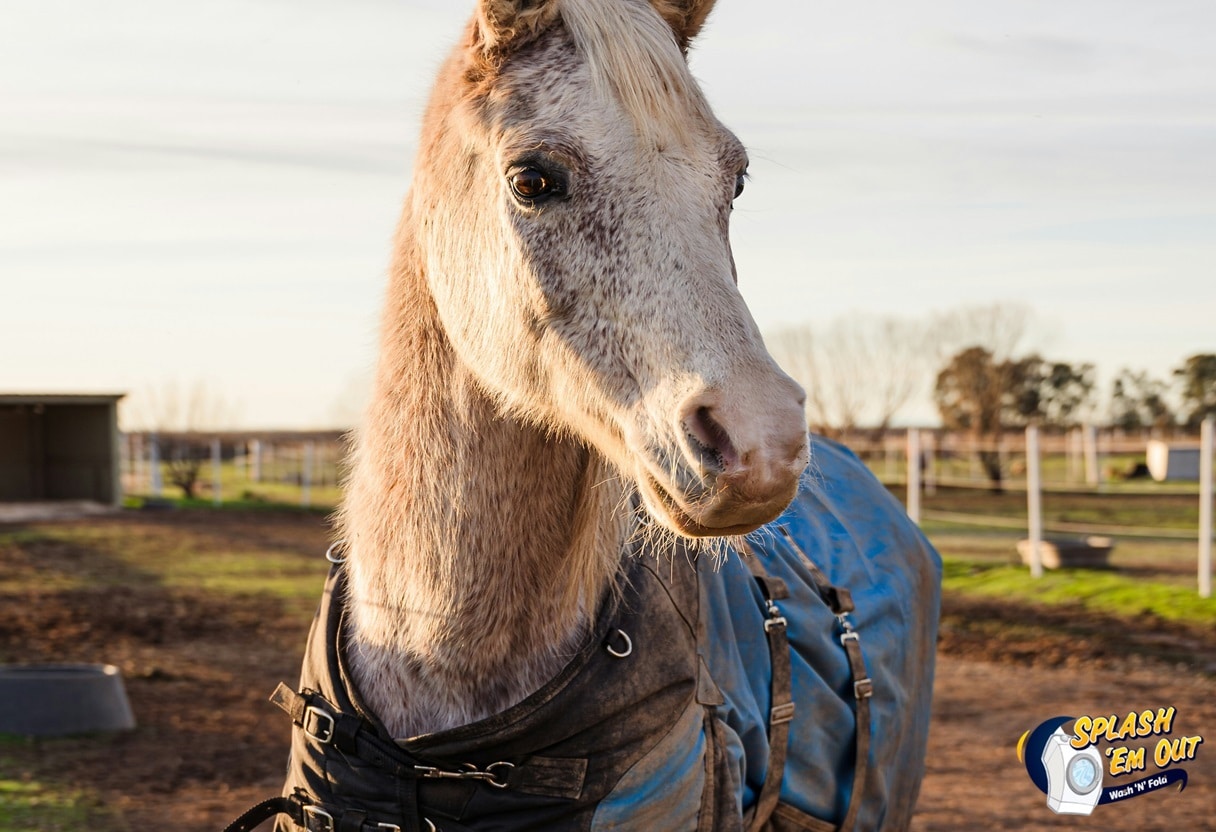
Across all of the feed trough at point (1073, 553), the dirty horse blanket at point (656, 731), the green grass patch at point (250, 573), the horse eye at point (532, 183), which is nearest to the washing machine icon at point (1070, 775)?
the dirty horse blanket at point (656, 731)

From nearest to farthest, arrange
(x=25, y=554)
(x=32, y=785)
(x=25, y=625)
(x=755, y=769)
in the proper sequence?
1. (x=755, y=769)
2. (x=32, y=785)
3. (x=25, y=625)
4. (x=25, y=554)

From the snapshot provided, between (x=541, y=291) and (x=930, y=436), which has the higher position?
(x=541, y=291)

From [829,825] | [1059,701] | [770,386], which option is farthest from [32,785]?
[1059,701]

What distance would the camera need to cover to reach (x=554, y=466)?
227cm

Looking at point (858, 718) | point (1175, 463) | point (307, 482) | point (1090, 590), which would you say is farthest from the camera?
point (1175, 463)

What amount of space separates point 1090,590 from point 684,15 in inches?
403

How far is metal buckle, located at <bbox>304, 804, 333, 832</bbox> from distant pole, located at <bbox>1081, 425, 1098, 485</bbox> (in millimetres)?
29482

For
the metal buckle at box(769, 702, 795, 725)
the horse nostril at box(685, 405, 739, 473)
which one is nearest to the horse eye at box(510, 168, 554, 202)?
the horse nostril at box(685, 405, 739, 473)

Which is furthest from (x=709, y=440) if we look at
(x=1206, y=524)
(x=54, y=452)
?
(x=54, y=452)

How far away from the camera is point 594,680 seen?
222 centimetres

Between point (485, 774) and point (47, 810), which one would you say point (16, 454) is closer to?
point (47, 810)

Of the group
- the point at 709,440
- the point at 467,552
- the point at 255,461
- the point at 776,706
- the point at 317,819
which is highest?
the point at 709,440

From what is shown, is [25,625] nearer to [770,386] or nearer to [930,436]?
[770,386]

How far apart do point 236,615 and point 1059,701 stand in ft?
24.0
